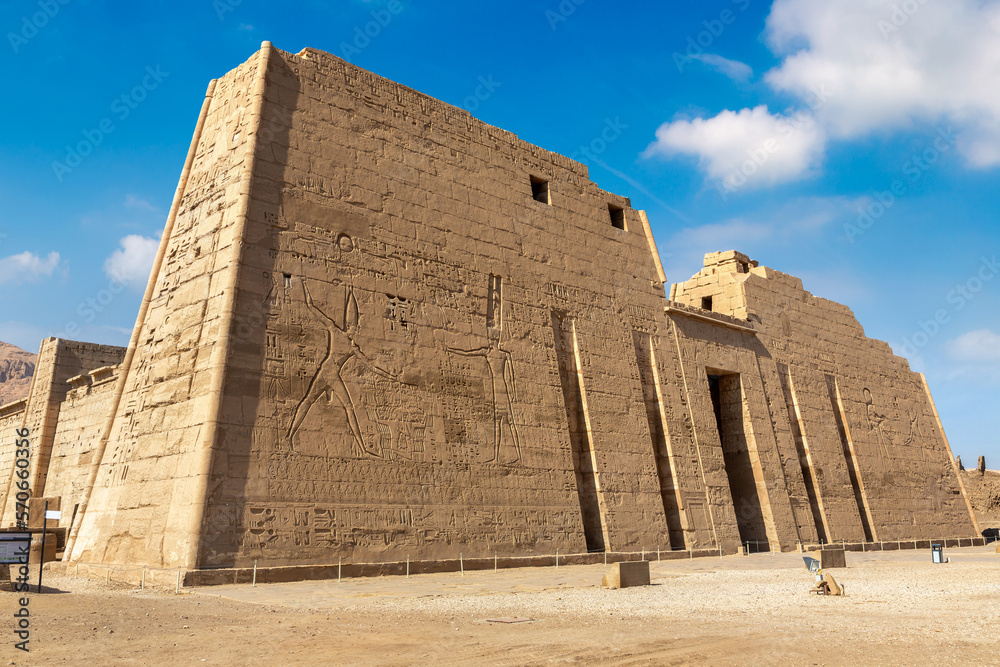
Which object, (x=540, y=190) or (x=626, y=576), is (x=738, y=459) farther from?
(x=626, y=576)

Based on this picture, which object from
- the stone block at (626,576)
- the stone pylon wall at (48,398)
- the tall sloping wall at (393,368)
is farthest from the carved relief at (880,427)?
the stone pylon wall at (48,398)

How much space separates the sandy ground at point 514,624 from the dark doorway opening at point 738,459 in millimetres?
7508

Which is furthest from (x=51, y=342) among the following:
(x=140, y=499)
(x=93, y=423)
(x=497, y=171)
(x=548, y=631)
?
(x=548, y=631)

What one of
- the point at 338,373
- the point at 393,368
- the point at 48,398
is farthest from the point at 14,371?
the point at 338,373

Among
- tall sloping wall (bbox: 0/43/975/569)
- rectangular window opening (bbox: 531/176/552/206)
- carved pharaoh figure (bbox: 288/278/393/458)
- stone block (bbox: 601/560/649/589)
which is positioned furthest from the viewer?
rectangular window opening (bbox: 531/176/552/206)

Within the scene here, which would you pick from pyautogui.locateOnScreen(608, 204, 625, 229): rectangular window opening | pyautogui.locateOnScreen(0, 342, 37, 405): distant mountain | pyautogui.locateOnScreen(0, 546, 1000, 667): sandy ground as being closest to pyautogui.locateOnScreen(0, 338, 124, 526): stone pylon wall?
pyautogui.locateOnScreen(0, 546, 1000, 667): sandy ground

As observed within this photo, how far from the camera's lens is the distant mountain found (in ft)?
155

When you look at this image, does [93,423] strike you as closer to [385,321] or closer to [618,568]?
[385,321]

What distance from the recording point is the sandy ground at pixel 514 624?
4270 mm

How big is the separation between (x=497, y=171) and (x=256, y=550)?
733 centimetres

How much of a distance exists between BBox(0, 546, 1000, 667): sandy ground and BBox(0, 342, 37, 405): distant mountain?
4601cm

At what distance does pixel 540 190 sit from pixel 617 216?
2191mm

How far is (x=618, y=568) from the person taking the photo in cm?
807

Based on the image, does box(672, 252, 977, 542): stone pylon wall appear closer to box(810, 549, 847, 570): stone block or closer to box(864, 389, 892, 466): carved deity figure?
box(864, 389, 892, 466): carved deity figure
